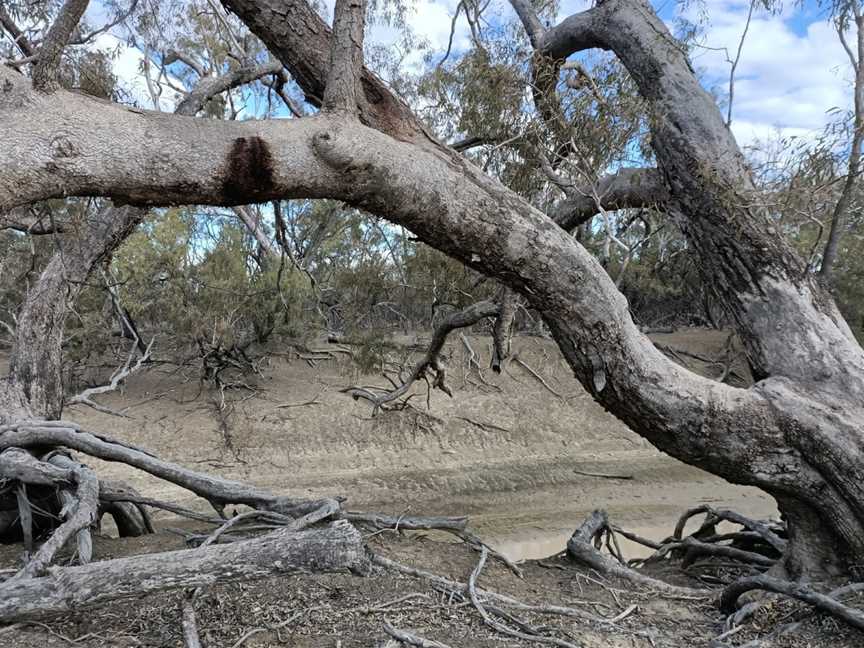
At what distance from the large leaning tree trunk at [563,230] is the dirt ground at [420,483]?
71 cm

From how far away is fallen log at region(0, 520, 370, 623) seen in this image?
2.12 meters

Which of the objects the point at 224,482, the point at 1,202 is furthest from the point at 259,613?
the point at 1,202

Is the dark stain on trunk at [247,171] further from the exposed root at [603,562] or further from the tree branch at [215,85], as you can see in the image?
the tree branch at [215,85]

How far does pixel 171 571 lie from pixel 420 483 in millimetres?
6982

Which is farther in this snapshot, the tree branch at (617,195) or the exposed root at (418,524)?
the tree branch at (617,195)

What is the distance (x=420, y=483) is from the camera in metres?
8.99

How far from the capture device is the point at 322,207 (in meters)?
13.7

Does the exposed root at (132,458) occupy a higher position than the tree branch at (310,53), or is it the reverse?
the tree branch at (310,53)

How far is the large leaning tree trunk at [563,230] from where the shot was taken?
86.8 inches

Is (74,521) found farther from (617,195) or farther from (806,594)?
(617,195)

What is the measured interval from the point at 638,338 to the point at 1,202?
2536 mm

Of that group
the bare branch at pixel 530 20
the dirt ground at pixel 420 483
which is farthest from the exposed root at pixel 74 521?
the bare branch at pixel 530 20

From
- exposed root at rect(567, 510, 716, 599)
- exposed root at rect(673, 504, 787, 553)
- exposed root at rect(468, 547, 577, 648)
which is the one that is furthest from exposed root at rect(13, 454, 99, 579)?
exposed root at rect(673, 504, 787, 553)

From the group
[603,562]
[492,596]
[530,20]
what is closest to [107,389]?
[492,596]
